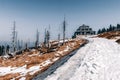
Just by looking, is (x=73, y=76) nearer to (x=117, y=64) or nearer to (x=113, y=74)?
(x=113, y=74)

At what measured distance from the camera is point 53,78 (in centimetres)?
2145

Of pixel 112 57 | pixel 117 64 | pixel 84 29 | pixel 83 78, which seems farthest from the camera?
pixel 84 29

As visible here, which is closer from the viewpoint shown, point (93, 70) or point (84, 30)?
point (93, 70)

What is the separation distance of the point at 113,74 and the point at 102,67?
77.4 inches

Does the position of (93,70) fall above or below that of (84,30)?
below

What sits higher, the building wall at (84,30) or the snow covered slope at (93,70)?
the building wall at (84,30)

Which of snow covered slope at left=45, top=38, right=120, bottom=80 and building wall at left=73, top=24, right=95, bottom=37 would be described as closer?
snow covered slope at left=45, top=38, right=120, bottom=80

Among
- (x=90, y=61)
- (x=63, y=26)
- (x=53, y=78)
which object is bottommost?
(x=53, y=78)

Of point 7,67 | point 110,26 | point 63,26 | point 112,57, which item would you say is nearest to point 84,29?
point 110,26

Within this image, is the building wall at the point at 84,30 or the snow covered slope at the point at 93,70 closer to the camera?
the snow covered slope at the point at 93,70

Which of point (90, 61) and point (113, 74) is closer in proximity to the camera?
point (113, 74)

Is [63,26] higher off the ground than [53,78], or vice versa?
[63,26]

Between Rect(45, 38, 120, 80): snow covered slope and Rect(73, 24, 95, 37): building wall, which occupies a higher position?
Rect(73, 24, 95, 37): building wall

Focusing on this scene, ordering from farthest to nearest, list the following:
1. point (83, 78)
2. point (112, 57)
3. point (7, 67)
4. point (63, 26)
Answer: point (63, 26), point (7, 67), point (112, 57), point (83, 78)
